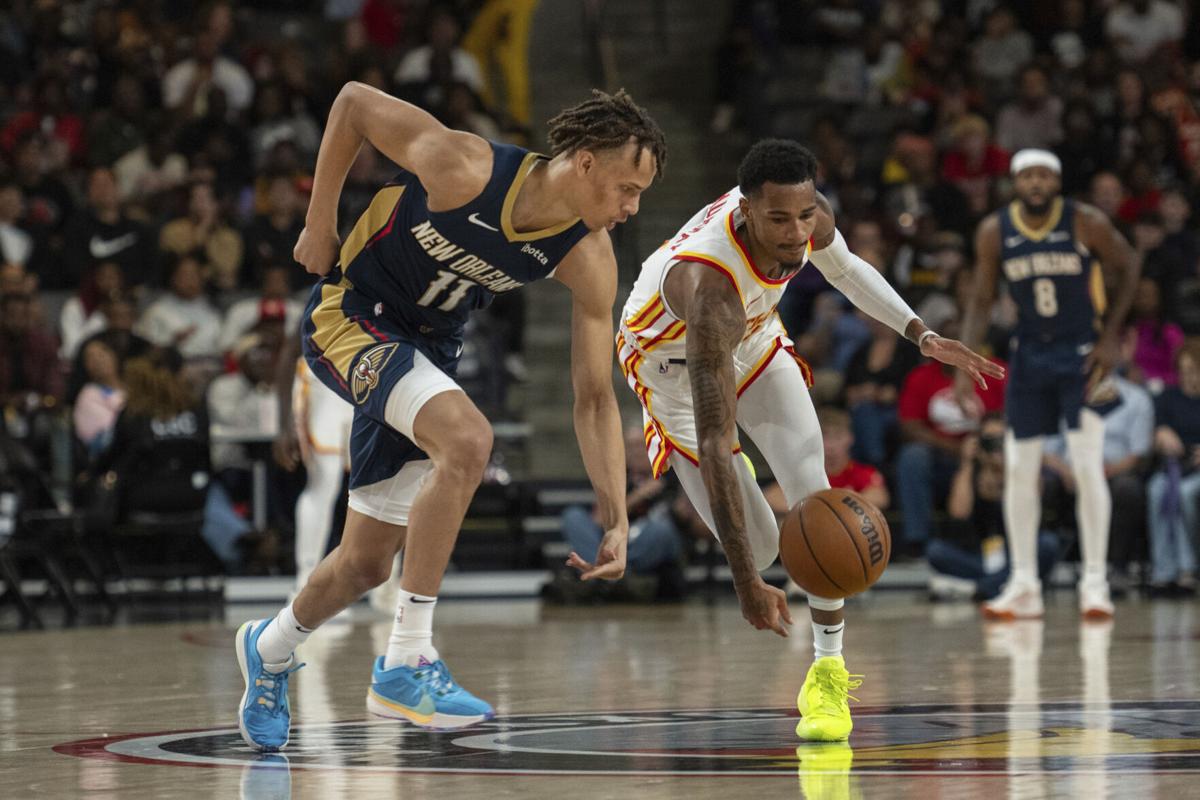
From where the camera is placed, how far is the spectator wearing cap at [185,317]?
12.3m

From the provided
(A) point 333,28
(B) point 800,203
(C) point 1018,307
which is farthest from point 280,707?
(A) point 333,28

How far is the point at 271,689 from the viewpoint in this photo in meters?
4.80

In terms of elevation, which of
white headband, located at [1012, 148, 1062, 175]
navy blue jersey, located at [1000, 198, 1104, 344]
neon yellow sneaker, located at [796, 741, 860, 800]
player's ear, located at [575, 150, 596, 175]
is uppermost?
white headband, located at [1012, 148, 1062, 175]

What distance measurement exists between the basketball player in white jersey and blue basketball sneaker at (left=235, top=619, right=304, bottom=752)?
33.2 inches

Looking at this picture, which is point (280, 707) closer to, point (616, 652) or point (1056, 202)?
point (616, 652)

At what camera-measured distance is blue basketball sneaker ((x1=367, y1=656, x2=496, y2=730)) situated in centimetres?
473

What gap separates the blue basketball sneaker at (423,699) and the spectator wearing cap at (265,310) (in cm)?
675

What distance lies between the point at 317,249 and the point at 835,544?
155cm

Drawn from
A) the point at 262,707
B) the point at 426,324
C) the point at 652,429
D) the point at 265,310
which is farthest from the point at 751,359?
the point at 265,310

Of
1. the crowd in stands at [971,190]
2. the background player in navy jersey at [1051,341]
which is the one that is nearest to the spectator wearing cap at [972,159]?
the crowd in stands at [971,190]

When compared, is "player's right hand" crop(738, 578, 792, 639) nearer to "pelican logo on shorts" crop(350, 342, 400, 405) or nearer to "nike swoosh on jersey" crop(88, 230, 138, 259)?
"pelican logo on shorts" crop(350, 342, 400, 405)

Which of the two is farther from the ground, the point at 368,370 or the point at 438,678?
the point at 368,370

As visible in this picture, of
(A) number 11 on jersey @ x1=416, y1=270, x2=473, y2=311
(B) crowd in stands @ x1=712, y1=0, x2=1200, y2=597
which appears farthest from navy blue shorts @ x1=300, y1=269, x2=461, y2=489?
(B) crowd in stands @ x1=712, y1=0, x2=1200, y2=597

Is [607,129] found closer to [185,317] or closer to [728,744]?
[728,744]
